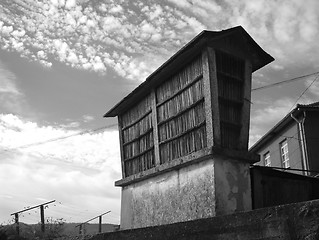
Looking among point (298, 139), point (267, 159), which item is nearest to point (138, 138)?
point (298, 139)

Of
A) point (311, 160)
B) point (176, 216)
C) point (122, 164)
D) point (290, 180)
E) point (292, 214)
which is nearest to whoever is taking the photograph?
point (292, 214)

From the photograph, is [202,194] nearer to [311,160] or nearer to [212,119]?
[212,119]

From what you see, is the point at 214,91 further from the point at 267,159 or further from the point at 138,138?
the point at 267,159

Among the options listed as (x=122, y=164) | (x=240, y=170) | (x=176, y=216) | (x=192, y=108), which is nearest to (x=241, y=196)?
(x=240, y=170)

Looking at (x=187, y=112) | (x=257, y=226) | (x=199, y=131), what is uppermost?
(x=187, y=112)

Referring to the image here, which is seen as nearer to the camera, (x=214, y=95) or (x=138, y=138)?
(x=214, y=95)

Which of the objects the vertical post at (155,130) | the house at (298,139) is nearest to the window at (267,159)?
the house at (298,139)

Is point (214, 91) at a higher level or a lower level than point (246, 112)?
higher

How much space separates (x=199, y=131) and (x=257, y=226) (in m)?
4.40

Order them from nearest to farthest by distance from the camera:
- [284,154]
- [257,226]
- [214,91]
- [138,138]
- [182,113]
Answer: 1. [257,226]
2. [214,91]
3. [182,113]
4. [138,138]
5. [284,154]

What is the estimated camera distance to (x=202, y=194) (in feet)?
22.4

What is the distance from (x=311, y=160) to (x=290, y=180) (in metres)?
7.86

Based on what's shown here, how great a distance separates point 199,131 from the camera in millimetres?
7230

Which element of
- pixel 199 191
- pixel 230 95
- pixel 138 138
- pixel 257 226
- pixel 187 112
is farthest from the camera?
pixel 138 138
